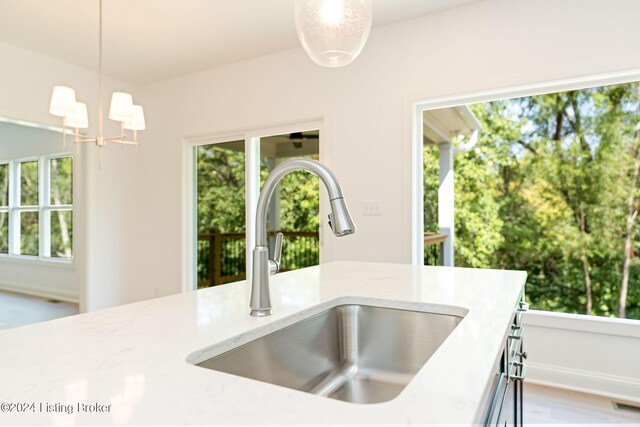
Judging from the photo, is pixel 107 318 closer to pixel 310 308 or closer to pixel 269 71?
pixel 310 308

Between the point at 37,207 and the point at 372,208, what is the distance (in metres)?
5.30

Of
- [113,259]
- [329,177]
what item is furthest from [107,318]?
[113,259]

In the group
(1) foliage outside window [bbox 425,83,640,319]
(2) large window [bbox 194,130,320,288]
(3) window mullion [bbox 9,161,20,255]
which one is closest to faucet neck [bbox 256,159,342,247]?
(2) large window [bbox 194,130,320,288]

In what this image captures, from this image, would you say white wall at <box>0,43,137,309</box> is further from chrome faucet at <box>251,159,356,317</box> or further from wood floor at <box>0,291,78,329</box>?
chrome faucet at <box>251,159,356,317</box>

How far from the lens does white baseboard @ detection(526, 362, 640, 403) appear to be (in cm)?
250

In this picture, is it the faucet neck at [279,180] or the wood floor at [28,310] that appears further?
the wood floor at [28,310]

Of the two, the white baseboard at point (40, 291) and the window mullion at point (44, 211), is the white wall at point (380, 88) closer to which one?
the white baseboard at point (40, 291)

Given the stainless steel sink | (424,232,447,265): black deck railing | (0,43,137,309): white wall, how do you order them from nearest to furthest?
1. the stainless steel sink
2. (0,43,137,309): white wall
3. (424,232,447,265): black deck railing

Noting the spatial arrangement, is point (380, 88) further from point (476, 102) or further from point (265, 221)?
point (265, 221)

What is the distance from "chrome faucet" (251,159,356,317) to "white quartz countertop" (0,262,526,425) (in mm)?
55

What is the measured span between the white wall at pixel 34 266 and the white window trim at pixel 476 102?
15.5 feet

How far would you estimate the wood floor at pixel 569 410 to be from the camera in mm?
2223

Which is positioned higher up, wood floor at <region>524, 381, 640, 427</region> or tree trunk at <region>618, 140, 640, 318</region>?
tree trunk at <region>618, 140, 640, 318</region>

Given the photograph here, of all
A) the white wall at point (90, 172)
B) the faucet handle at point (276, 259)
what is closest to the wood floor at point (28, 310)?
the white wall at point (90, 172)
